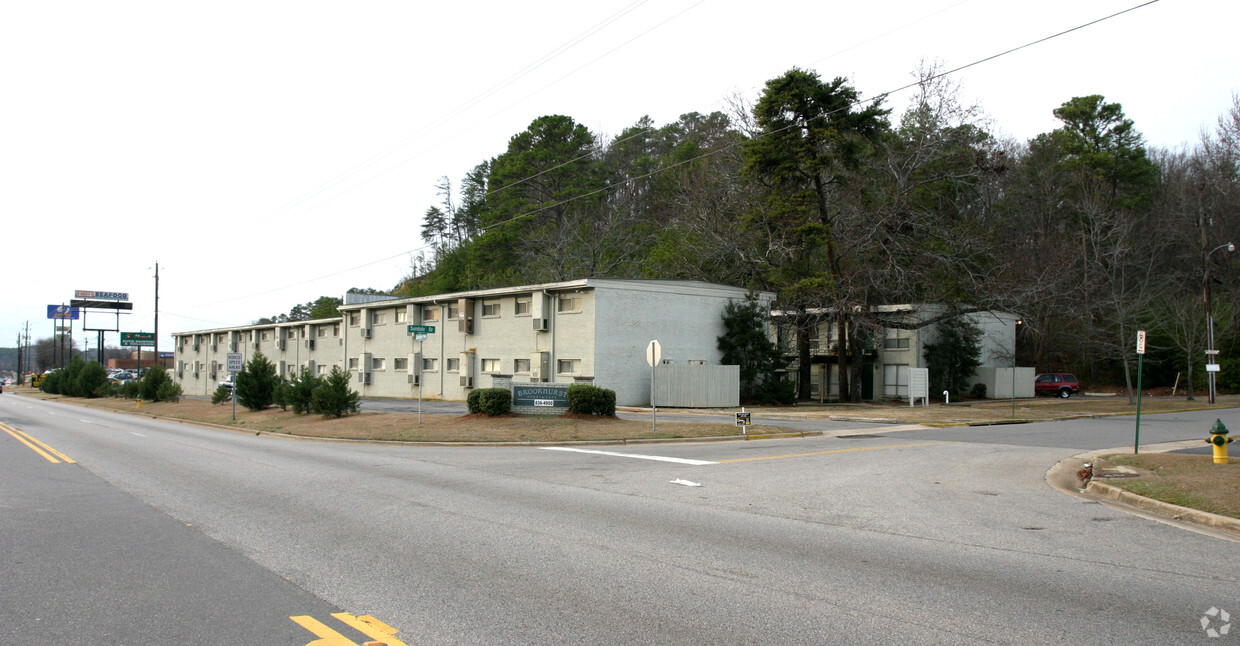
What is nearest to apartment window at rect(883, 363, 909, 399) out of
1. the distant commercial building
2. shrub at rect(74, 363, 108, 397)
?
the distant commercial building

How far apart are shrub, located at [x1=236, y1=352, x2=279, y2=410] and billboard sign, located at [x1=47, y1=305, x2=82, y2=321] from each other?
86.4 meters

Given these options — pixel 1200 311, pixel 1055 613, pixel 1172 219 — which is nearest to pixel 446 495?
pixel 1055 613

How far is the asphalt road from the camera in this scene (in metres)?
5.27

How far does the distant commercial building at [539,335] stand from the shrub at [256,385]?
7.02 feet

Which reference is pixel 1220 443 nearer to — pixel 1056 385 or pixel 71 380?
pixel 1056 385

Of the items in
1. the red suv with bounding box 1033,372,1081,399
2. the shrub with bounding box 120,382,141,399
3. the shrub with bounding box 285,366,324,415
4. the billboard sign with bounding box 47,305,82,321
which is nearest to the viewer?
the shrub with bounding box 285,366,324,415

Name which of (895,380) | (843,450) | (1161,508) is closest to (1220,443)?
(1161,508)

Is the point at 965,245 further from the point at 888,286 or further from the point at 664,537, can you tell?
the point at 664,537

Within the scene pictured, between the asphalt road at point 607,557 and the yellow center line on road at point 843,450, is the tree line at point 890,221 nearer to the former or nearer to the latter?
the yellow center line on road at point 843,450

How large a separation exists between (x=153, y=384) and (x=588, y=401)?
35.2 metres

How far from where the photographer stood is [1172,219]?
53.6 metres

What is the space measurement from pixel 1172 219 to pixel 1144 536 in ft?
184

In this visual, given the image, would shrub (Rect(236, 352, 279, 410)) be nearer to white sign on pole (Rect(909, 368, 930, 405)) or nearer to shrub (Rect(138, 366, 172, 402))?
shrub (Rect(138, 366, 172, 402))

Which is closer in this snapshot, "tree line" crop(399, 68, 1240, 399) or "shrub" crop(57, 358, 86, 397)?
"tree line" crop(399, 68, 1240, 399)
